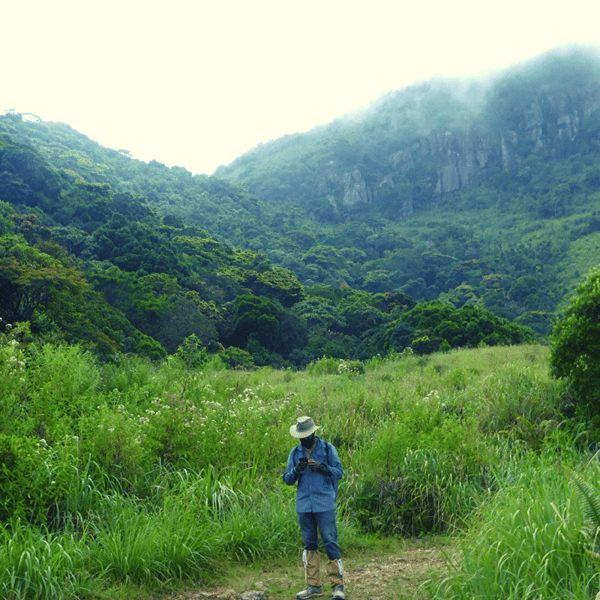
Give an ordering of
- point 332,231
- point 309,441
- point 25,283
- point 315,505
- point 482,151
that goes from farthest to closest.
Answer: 1. point 482,151
2. point 332,231
3. point 25,283
4. point 309,441
5. point 315,505

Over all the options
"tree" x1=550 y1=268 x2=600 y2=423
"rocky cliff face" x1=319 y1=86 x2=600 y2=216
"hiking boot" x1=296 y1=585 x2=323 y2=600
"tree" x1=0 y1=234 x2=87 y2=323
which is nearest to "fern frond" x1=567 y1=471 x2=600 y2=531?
"hiking boot" x1=296 y1=585 x2=323 y2=600

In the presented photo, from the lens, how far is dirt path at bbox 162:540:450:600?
13.9ft

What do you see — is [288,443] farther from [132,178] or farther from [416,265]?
[132,178]

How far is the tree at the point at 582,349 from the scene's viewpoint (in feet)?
25.3

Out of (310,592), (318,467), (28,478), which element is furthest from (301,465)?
(28,478)

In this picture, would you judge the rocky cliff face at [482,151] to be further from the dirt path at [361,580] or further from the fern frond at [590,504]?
the fern frond at [590,504]

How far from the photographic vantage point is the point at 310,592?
423 cm

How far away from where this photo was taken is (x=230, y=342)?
114 feet

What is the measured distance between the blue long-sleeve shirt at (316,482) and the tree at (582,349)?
5220 millimetres

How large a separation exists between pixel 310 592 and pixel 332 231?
93635 mm

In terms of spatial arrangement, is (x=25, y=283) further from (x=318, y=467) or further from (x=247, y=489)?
(x=318, y=467)

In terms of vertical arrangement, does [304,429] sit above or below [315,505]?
above

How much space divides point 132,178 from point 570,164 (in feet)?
285

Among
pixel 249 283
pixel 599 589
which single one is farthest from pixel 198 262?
pixel 599 589
